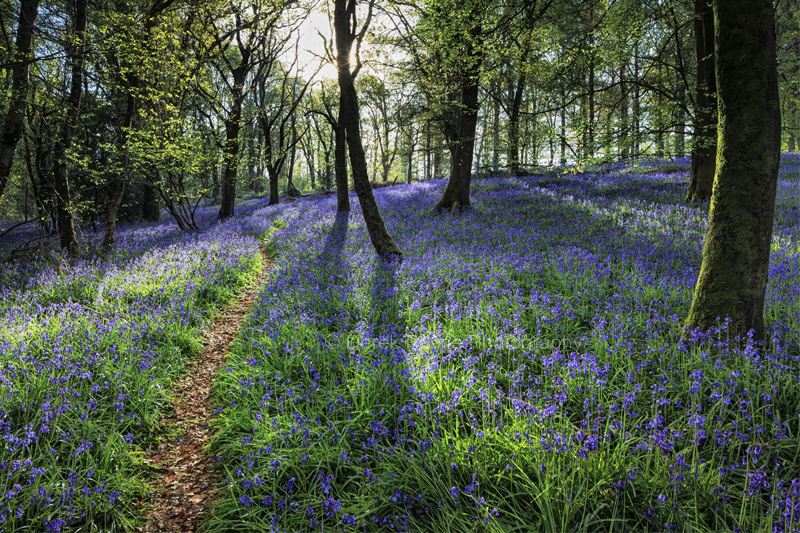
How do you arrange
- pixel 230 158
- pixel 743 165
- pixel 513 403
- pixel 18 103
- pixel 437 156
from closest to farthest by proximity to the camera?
1. pixel 513 403
2. pixel 743 165
3. pixel 18 103
4. pixel 230 158
5. pixel 437 156

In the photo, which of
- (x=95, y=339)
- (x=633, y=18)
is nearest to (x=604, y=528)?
(x=95, y=339)

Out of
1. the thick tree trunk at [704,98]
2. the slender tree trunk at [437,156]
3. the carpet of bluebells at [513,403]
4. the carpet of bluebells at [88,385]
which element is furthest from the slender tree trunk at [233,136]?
the thick tree trunk at [704,98]

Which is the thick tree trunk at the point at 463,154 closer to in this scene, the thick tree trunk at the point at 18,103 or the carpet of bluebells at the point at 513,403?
the carpet of bluebells at the point at 513,403

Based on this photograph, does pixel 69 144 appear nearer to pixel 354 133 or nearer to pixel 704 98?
pixel 354 133

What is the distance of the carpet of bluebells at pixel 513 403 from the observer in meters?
2.49

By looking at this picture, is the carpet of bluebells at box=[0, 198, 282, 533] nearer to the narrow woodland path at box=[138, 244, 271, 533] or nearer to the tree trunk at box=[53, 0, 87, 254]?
the narrow woodland path at box=[138, 244, 271, 533]

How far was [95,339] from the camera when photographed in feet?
16.2

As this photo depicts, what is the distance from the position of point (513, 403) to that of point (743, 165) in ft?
11.6

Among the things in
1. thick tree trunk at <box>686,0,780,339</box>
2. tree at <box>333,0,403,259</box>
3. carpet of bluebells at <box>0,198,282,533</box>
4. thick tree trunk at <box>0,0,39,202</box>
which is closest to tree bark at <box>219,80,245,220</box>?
thick tree trunk at <box>0,0,39,202</box>

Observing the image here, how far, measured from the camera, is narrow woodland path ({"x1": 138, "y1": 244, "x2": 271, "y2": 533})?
3.12 m

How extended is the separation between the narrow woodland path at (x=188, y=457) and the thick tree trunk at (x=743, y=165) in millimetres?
5675

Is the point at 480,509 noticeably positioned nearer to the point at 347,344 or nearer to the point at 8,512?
the point at 347,344

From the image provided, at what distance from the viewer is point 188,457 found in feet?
12.6

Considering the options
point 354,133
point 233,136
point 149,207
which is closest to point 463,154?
point 354,133
